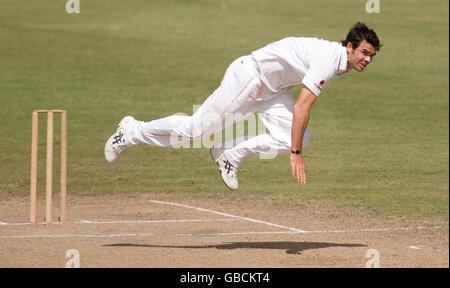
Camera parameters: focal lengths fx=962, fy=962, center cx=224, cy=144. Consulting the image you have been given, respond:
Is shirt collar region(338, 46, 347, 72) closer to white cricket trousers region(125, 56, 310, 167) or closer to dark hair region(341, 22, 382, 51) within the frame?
dark hair region(341, 22, 382, 51)

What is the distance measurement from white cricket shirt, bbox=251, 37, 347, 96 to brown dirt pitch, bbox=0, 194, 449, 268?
169 centimetres

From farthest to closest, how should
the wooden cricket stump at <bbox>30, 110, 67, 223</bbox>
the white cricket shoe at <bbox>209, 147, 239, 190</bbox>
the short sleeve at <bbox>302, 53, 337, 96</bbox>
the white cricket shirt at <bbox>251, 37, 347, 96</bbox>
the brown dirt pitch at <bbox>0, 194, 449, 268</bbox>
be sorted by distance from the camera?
the wooden cricket stump at <bbox>30, 110, 67, 223</bbox> < the white cricket shoe at <bbox>209, 147, 239, 190</bbox> < the brown dirt pitch at <bbox>0, 194, 449, 268</bbox> < the white cricket shirt at <bbox>251, 37, 347, 96</bbox> < the short sleeve at <bbox>302, 53, 337, 96</bbox>

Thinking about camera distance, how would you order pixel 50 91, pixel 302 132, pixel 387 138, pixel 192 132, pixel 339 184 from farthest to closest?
1. pixel 50 91
2. pixel 387 138
3. pixel 339 184
4. pixel 192 132
5. pixel 302 132

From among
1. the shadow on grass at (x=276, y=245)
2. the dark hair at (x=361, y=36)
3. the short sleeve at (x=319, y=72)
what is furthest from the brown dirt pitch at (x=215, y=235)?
the dark hair at (x=361, y=36)

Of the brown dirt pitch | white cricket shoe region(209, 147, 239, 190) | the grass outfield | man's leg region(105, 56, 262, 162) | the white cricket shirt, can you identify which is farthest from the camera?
the grass outfield

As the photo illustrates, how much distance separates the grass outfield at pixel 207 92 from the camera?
46.0ft

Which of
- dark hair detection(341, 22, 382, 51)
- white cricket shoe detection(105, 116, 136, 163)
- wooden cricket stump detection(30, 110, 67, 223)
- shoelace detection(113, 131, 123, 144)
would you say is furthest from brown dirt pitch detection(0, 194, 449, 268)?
dark hair detection(341, 22, 382, 51)

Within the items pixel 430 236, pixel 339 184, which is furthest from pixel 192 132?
pixel 339 184

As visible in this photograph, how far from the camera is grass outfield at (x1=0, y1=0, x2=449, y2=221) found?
14023mm

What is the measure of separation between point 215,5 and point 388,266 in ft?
78.3

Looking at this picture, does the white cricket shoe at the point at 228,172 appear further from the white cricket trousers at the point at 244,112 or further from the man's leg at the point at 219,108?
the man's leg at the point at 219,108

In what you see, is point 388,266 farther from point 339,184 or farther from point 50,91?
point 50,91

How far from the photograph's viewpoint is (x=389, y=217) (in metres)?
11.5

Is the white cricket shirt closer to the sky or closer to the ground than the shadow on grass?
closer to the sky
